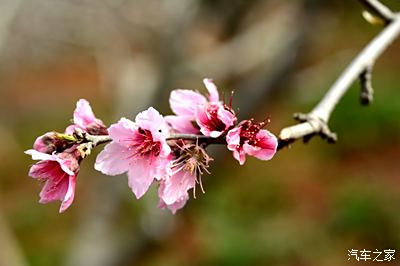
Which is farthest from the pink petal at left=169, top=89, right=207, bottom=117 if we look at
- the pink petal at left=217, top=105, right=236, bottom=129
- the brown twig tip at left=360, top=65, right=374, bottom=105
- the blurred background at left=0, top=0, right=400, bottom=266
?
the blurred background at left=0, top=0, right=400, bottom=266

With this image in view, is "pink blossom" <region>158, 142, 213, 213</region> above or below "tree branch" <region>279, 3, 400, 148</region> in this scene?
below

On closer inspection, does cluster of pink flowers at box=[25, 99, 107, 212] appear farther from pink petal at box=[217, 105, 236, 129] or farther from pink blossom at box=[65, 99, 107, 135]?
pink petal at box=[217, 105, 236, 129]

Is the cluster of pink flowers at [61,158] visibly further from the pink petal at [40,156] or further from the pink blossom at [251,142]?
the pink blossom at [251,142]

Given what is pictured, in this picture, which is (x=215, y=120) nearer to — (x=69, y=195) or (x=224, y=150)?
(x=69, y=195)

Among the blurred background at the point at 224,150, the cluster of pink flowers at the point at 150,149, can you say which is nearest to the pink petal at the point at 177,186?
the cluster of pink flowers at the point at 150,149

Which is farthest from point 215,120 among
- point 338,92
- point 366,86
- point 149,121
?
point 366,86
